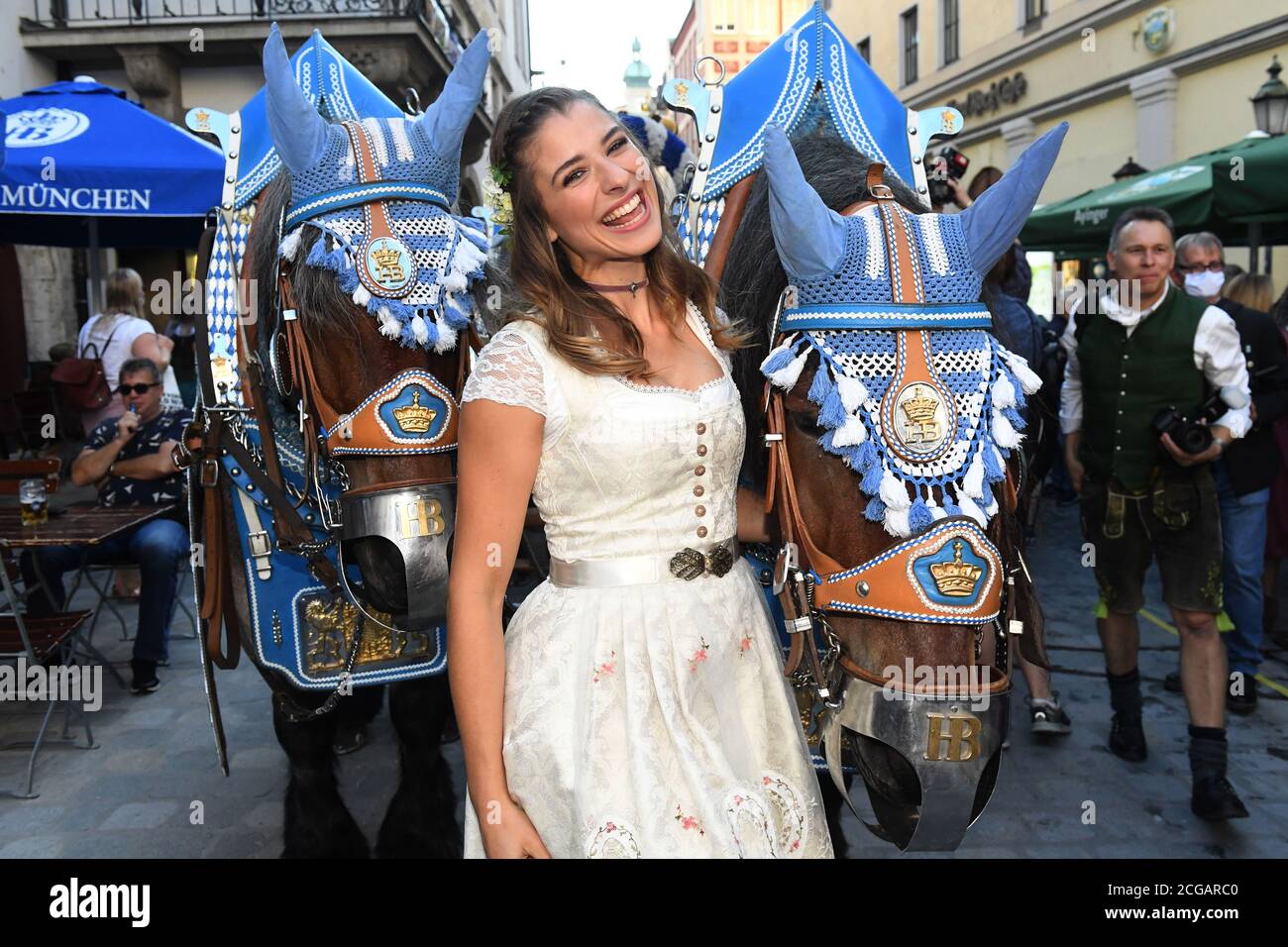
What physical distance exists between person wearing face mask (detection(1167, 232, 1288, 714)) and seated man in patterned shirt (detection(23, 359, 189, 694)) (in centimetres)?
519

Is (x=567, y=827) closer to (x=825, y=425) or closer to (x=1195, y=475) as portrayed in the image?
(x=825, y=425)

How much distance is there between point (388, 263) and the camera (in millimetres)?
2428

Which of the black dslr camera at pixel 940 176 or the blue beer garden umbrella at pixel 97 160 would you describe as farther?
the blue beer garden umbrella at pixel 97 160

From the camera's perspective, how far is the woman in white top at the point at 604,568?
5.25 feet

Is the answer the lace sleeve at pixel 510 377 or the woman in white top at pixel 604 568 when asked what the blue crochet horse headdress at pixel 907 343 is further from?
the lace sleeve at pixel 510 377

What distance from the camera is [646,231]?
175 cm

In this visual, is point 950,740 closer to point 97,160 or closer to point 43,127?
point 97,160

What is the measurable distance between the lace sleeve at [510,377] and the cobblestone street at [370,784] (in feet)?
8.12

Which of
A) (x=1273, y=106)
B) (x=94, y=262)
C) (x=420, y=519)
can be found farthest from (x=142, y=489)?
(x=1273, y=106)

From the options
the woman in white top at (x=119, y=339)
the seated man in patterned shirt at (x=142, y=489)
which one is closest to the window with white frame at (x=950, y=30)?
the woman in white top at (x=119, y=339)

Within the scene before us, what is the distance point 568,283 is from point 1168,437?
9.97ft

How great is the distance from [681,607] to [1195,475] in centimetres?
312

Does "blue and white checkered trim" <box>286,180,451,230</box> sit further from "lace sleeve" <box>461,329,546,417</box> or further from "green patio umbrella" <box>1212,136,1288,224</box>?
Answer: "green patio umbrella" <box>1212,136,1288,224</box>

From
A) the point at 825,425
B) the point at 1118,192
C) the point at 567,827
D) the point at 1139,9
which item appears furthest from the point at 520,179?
the point at 1139,9
